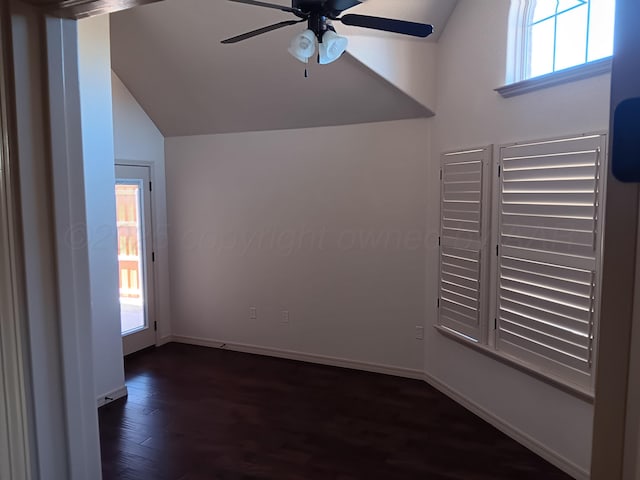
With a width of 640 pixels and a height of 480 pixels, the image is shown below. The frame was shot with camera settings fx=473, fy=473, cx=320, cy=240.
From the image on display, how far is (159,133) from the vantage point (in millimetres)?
5262

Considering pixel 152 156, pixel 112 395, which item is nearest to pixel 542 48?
pixel 152 156

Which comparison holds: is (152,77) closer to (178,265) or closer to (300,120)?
(300,120)

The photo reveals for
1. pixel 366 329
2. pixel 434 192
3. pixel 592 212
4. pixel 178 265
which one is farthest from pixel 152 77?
pixel 592 212

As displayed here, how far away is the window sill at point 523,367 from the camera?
277 cm

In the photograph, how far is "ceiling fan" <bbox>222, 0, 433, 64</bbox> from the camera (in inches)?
89.2

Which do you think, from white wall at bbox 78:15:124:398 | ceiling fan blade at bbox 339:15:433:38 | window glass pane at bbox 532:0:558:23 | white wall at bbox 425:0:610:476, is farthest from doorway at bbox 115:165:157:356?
window glass pane at bbox 532:0:558:23

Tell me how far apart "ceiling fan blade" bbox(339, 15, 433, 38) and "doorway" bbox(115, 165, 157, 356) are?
3340 mm

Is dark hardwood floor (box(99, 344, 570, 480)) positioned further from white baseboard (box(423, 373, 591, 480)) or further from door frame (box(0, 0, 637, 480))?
door frame (box(0, 0, 637, 480))

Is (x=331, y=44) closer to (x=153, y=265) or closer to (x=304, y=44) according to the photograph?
(x=304, y=44)

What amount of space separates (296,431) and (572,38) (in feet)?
10.5

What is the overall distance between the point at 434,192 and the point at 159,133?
10.2 feet

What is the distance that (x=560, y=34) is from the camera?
3.00m

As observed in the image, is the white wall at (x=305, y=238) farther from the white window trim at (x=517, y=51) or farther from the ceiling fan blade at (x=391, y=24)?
the ceiling fan blade at (x=391, y=24)

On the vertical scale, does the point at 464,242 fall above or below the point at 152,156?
below
